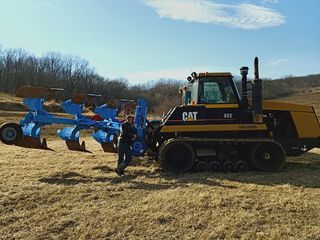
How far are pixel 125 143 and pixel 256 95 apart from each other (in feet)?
11.9

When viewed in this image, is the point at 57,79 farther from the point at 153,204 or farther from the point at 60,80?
the point at 153,204

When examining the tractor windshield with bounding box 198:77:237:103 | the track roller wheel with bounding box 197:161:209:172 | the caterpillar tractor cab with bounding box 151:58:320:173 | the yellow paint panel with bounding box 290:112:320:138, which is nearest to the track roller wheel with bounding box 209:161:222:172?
the caterpillar tractor cab with bounding box 151:58:320:173

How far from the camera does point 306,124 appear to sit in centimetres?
1282

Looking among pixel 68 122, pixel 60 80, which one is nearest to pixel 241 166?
pixel 68 122

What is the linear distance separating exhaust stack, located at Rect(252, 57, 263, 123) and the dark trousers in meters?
3.40

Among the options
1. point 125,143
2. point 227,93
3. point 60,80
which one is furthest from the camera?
point 60,80

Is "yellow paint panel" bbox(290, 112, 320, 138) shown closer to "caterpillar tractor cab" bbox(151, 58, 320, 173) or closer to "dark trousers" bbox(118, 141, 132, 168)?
"caterpillar tractor cab" bbox(151, 58, 320, 173)

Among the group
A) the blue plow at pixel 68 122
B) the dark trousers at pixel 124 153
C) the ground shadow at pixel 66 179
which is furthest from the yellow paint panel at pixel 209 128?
the ground shadow at pixel 66 179

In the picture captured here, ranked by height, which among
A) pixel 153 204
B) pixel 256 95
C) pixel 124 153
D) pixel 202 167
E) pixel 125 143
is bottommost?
pixel 153 204

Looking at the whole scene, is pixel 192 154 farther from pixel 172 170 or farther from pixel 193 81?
pixel 193 81

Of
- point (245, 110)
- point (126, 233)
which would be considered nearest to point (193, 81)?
point (245, 110)

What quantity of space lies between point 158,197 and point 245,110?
4374mm

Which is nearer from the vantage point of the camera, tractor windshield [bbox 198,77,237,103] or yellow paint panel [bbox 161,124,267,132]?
yellow paint panel [bbox 161,124,267,132]

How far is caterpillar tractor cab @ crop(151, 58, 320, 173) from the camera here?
11914mm
